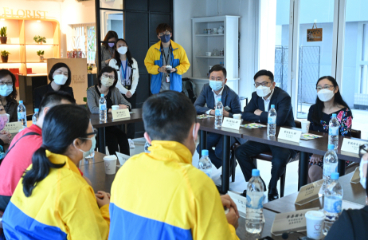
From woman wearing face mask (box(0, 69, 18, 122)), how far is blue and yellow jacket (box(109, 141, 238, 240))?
115 inches

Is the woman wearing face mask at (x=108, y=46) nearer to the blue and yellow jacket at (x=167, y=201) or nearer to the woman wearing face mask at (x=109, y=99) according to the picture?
the woman wearing face mask at (x=109, y=99)

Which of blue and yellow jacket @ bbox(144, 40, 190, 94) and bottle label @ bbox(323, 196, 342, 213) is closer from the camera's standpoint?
bottle label @ bbox(323, 196, 342, 213)

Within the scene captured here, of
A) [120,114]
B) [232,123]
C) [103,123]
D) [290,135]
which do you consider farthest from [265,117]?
[103,123]

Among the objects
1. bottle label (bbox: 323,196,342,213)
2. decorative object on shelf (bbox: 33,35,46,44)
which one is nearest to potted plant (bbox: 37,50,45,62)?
decorative object on shelf (bbox: 33,35,46,44)

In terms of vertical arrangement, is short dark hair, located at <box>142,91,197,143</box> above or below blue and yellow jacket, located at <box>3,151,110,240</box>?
above

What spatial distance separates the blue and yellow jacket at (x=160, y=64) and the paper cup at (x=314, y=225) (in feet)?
16.1

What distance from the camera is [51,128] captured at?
164 cm

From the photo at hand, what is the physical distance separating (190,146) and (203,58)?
241 inches

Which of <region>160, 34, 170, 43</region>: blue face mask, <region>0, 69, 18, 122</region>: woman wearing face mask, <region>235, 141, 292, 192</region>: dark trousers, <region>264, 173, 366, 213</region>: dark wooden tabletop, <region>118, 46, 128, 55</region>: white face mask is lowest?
<region>235, 141, 292, 192</region>: dark trousers

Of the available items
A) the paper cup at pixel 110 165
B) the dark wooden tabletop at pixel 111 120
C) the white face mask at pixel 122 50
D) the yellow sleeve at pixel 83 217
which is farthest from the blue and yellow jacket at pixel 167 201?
the white face mask at pixel 122 50

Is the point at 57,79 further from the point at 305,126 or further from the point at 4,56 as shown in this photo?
the point at 4,56

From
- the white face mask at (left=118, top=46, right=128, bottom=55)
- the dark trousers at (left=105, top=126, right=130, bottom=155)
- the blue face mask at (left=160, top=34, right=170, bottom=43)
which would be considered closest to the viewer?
the dark trousers at (left=105, top=126, right=130, bottom=155)

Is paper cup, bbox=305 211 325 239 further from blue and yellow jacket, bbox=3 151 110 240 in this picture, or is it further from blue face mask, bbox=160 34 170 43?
blue face mask, bbox=160 34 170 43

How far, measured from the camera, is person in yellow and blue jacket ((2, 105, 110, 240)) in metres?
1.50
